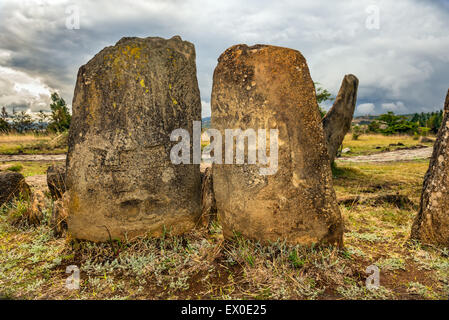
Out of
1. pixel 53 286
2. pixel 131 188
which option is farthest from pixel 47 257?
pixel 131 188

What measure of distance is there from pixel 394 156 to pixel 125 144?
14423 mm

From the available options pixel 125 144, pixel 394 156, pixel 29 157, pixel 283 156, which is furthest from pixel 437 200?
pixel 29 157

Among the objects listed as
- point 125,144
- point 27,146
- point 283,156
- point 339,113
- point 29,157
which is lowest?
point 29,157

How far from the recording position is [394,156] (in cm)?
1484

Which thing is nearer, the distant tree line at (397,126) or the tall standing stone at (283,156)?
the tall standing stone at (283,156)

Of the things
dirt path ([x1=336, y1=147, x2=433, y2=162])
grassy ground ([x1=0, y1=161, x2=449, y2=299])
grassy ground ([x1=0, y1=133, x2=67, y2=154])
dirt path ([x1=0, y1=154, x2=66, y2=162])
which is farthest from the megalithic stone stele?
grassy ground ([x1=0, y1=133, x2=67, y2=154])

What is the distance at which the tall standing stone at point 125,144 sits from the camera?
154 inches

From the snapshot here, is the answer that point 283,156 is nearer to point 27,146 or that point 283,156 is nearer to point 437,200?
point 437,200

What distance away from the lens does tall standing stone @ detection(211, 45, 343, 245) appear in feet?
11.3

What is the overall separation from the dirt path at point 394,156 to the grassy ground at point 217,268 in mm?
10502

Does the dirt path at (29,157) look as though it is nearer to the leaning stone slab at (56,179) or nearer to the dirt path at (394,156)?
the leaning stone slab at (56,179)

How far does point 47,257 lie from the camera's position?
3.98m
